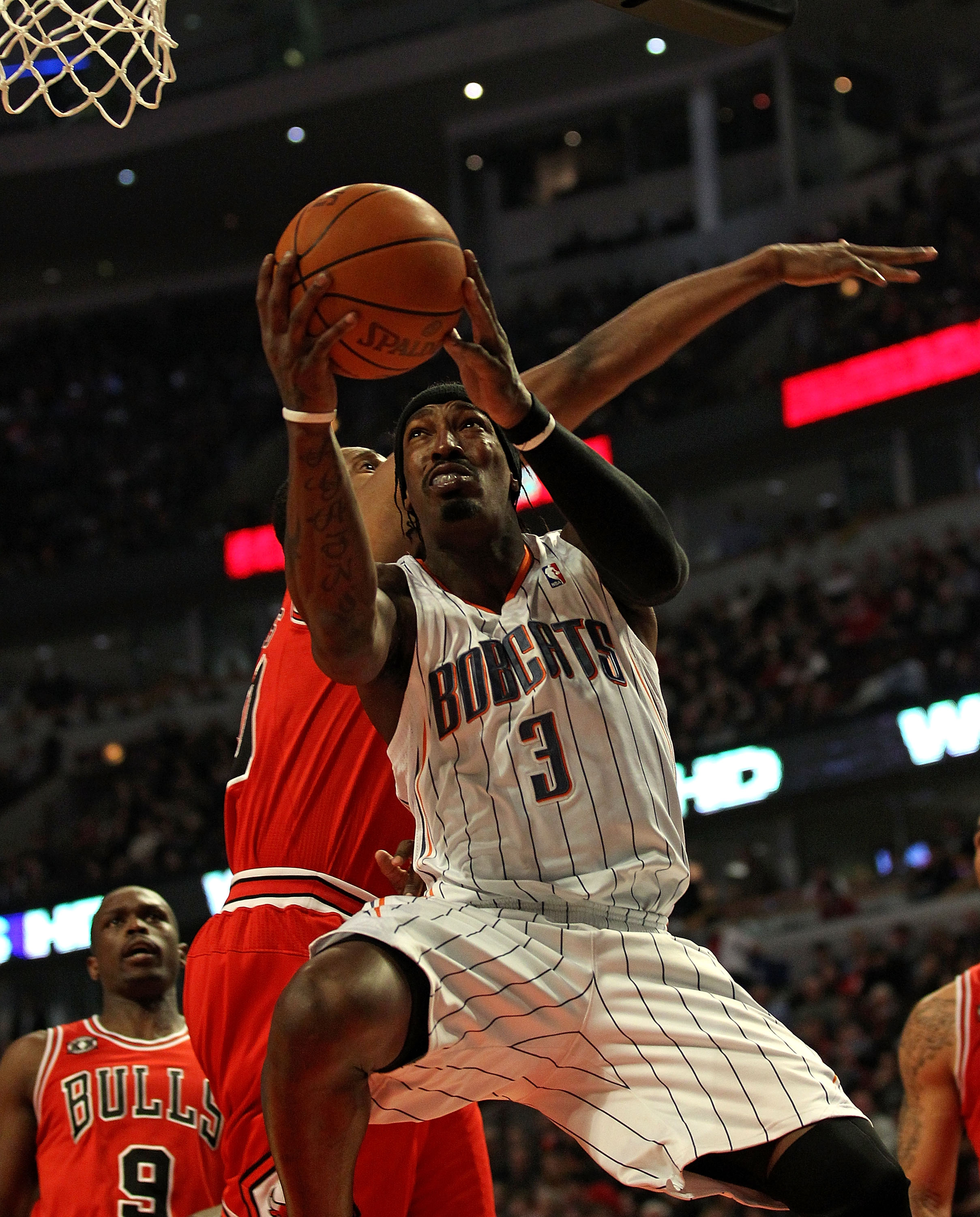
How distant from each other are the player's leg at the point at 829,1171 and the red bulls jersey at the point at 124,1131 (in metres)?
2.24

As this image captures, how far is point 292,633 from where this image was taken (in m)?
3.68

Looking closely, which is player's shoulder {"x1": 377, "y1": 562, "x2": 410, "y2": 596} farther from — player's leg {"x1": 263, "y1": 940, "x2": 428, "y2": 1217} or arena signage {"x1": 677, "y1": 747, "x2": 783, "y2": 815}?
arena signage {"x1": 677, "y1": 747, "x2": 783, "y2": 815}

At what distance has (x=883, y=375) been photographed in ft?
68.8

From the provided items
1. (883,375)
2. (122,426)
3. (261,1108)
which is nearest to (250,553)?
(122,426)

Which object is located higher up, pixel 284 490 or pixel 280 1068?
pixel 284 490

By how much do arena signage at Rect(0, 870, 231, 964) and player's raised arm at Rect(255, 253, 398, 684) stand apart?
1801cm

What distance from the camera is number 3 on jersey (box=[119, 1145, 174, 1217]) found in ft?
15.0

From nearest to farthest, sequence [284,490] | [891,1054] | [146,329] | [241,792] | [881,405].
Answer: [241,792] → [284,490] → [891,1054] → [881,405] → [146,329]

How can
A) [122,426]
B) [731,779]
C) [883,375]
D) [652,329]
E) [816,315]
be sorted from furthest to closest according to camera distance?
1. [122,426]
2. [816,315]
3. [883,375]
4. [731,779]
5. [652,329]

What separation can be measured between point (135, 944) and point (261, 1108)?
200 cm

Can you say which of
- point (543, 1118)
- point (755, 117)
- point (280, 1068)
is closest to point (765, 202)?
point (755, 117)

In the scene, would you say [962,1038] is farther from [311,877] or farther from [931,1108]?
[311,877]

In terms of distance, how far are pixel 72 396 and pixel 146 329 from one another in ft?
7.77

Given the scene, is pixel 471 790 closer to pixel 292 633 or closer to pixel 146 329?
pixel 292 633
